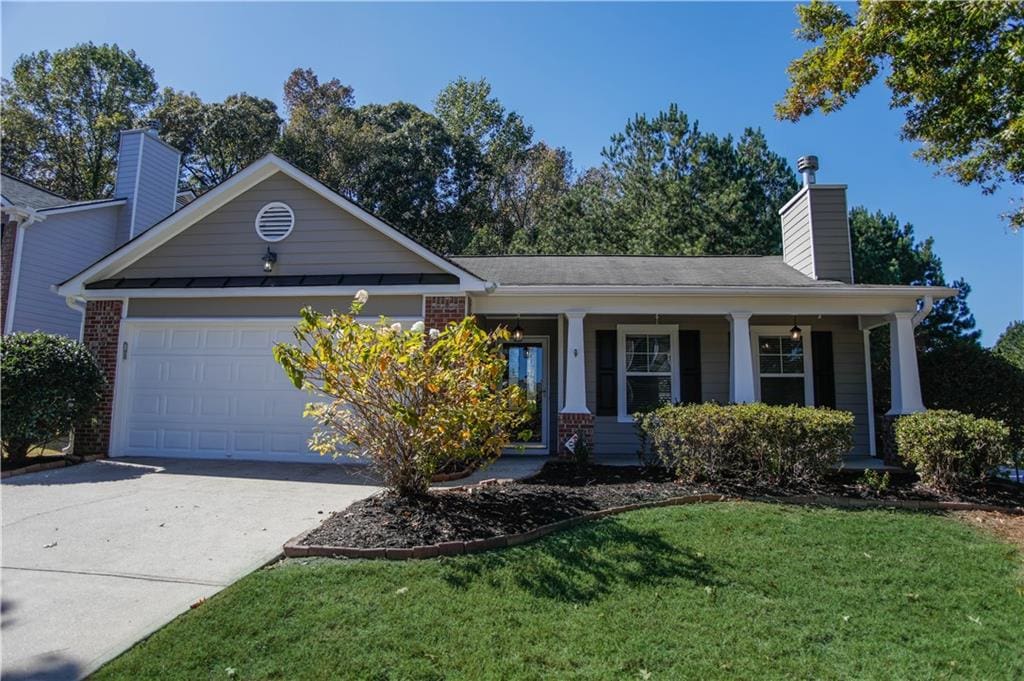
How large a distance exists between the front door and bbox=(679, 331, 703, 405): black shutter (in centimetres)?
243

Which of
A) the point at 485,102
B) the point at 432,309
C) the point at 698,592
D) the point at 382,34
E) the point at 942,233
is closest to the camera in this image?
the point at 698,592

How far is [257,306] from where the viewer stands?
9227 millimetres

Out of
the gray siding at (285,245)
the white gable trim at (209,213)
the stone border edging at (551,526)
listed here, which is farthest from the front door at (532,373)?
the stone border edging at (551,526)

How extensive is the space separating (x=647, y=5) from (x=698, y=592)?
28.3ft

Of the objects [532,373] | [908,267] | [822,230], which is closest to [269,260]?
[532,373]

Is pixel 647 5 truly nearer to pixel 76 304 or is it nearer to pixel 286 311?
pixel 286 311

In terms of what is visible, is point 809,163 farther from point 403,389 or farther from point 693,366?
point 403,389

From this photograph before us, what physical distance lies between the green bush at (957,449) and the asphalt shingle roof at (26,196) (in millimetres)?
16109

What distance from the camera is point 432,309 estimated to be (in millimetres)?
8766

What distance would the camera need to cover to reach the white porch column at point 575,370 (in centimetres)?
869

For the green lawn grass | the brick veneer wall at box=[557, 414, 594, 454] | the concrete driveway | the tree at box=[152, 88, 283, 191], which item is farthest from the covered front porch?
the tree at box=[152, 88, 283, 191]

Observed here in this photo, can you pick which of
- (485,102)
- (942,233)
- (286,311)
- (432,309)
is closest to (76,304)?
(286,311)

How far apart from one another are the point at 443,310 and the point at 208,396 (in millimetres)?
4173

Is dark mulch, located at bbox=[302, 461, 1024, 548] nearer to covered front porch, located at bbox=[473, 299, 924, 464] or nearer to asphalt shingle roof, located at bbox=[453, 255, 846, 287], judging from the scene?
covered front porch, located at bbox=[473, 299, 924, 464]
